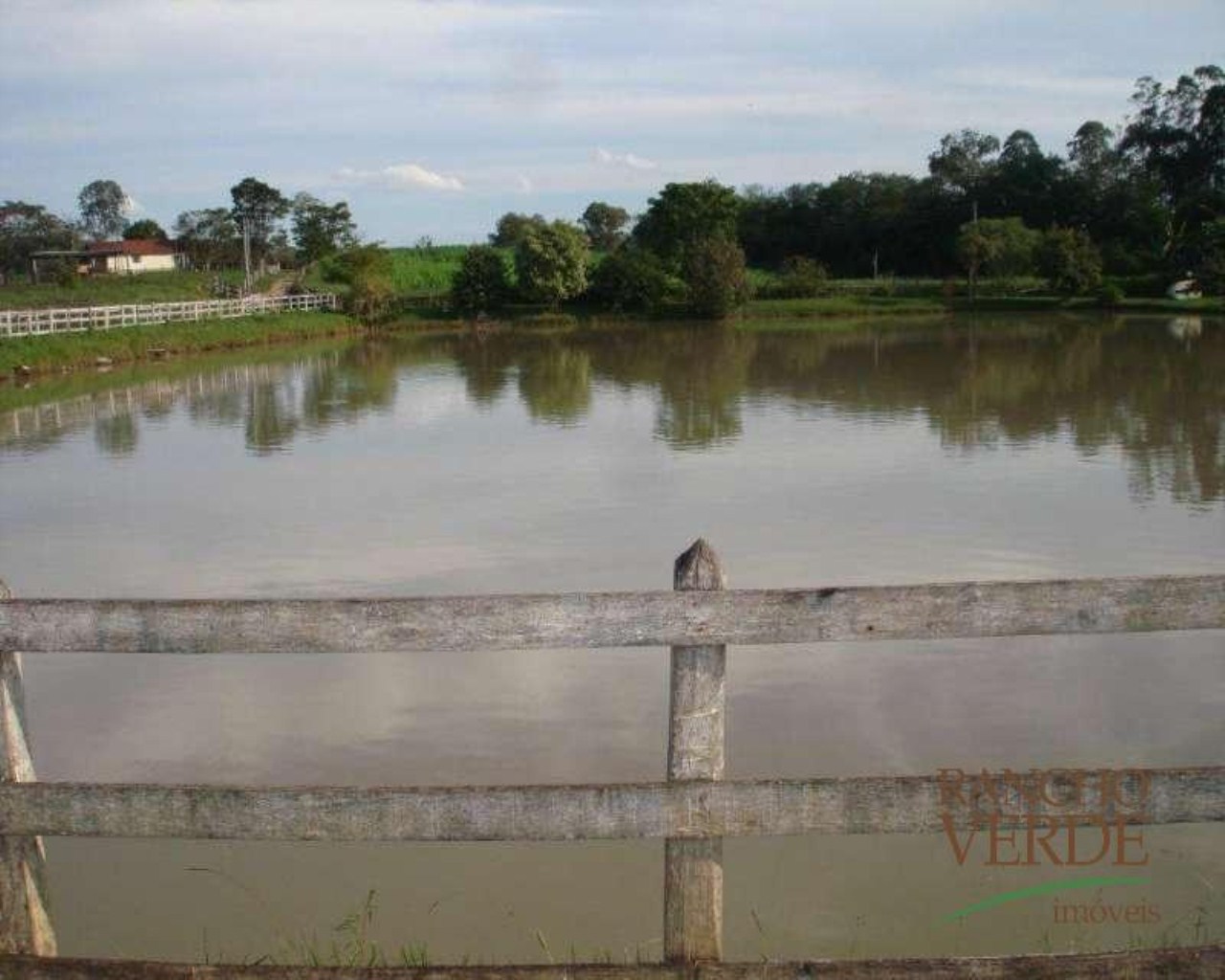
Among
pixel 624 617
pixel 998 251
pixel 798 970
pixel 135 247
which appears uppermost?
pixel 135 247

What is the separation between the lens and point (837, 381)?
32.0 metres

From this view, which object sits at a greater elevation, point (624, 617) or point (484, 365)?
point (624, 617)

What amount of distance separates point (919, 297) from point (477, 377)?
1598 inches

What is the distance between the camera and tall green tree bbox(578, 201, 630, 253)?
109 m

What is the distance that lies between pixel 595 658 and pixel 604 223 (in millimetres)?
104412

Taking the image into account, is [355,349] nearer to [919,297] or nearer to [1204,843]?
[919,297]

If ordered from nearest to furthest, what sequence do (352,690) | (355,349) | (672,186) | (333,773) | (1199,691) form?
(333,773)
(1199,691)
(352,690)
(355,349)
(672,186)

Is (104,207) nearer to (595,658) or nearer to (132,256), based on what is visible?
(132,256)

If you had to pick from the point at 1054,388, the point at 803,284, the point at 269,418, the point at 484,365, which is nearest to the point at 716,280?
the point at 803,284

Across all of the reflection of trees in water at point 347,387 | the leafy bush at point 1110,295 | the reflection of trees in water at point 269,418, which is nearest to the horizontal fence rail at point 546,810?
the reflection of trees in water at point 269,418

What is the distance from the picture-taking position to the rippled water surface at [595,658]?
521 cm

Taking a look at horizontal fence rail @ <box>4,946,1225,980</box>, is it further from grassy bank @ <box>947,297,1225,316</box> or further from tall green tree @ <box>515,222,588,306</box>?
tall green tree @ <box>515,222,588,306</box>

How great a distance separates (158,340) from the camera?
45156mm

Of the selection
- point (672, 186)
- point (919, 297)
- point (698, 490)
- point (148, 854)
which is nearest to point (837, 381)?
point (698, 490)
